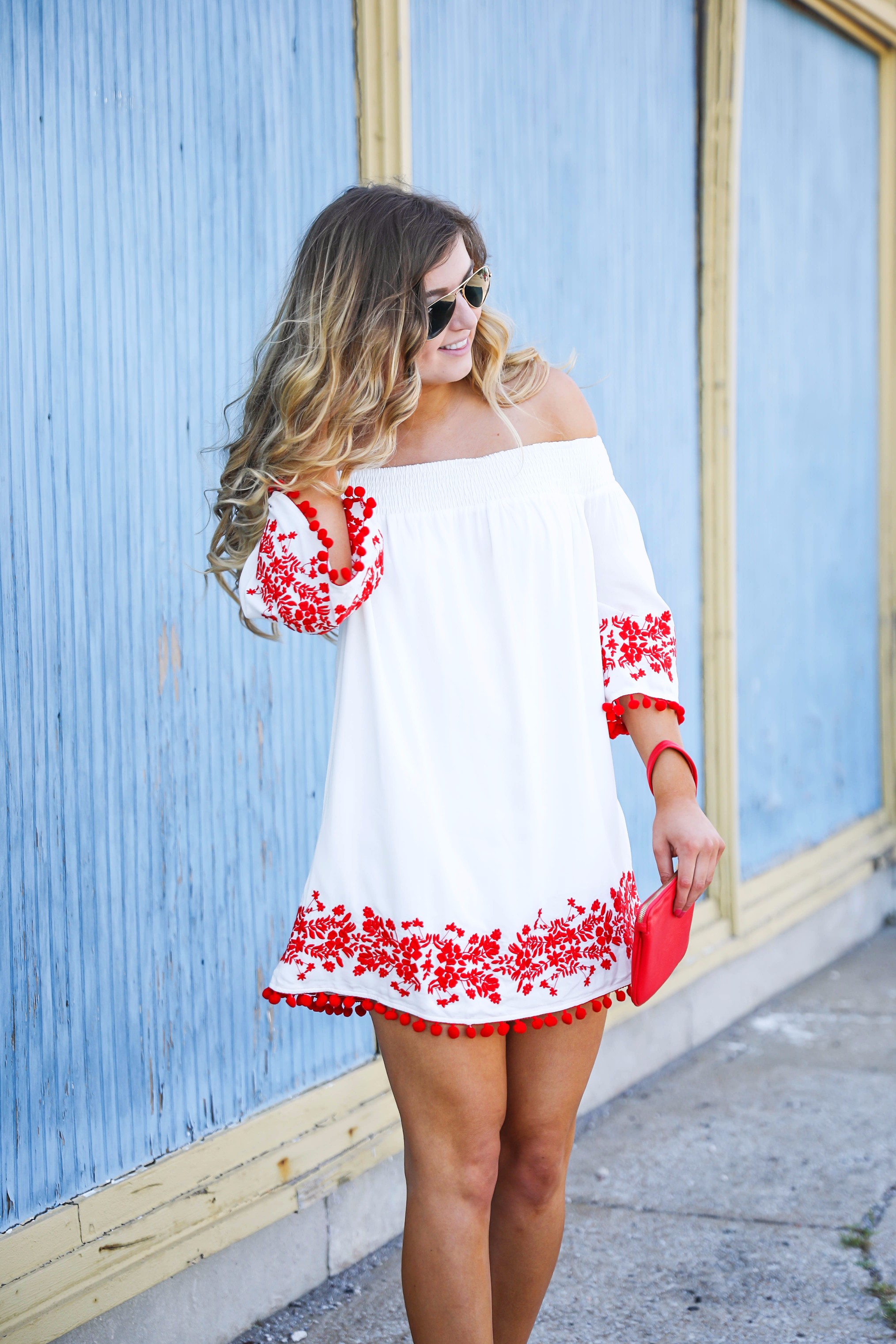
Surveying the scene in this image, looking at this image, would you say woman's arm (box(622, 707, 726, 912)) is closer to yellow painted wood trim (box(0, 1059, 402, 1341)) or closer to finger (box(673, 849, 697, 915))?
finger (box(673, 849, 697, 915))

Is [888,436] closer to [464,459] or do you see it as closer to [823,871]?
[823,871]

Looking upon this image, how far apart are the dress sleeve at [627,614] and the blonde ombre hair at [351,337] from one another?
192 mm

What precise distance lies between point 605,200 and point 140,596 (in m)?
1.95

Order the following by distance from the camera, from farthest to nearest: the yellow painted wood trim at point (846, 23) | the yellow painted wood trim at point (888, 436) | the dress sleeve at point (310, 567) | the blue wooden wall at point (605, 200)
A: the yellow painted wood trim at point (888, 436)
the yellow painted wood trim at point (846, 23)
the blue wooden wall at point (605, 200)
the dress sleeve at point (310, 567)

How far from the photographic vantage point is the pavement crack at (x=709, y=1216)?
9.66 feet

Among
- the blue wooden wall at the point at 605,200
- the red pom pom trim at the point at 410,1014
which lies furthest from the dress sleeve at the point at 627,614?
the blue wooden wall at the point at 605,200

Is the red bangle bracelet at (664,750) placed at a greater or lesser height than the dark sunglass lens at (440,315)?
lesser

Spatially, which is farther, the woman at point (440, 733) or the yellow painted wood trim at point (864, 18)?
the yellow painted wood trim at point (864, 18)

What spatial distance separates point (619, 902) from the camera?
6.27 ft

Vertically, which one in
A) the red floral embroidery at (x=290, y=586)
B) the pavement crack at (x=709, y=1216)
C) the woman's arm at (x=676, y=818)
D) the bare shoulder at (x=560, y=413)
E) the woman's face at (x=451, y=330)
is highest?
the woman's face at (x=451, y=330)

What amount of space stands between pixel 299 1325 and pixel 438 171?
240 centimetres

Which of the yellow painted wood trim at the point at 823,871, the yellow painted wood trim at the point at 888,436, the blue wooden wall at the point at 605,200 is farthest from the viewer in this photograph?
the yellow painted wood trim at the point at 888,436

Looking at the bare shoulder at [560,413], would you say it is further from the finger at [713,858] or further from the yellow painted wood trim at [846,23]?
the yellow painted wood trim at [846,23]

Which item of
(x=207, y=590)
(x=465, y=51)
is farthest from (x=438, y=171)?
(x=207, y=590)
